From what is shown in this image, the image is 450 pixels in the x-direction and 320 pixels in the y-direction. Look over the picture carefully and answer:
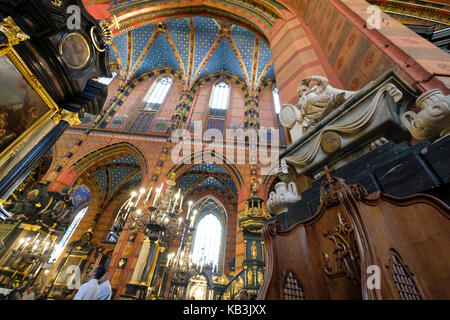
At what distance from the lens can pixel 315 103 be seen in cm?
223

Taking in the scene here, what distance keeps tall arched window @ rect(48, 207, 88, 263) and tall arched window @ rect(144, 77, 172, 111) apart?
746 centimetres

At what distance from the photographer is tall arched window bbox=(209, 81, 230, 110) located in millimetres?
12133

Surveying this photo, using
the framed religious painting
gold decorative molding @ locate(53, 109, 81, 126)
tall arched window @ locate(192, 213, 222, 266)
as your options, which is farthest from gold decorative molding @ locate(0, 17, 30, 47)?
tall arched window @ locate(192, 213, 222, 266)

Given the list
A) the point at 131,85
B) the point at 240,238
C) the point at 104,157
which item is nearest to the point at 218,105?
the point at 131,85

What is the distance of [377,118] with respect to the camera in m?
1.58

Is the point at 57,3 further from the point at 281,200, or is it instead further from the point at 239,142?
the point at 239,142

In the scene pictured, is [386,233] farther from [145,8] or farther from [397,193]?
[145,8]

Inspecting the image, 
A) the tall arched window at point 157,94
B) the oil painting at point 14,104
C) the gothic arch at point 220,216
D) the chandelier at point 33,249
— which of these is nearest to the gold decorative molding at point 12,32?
the oil painting at point 14,104

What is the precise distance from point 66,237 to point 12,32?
36.1 feet

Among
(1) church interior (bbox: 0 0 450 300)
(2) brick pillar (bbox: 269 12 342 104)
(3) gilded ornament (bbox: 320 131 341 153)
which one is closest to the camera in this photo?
(1) church interior (bbox: 0 0 450 300)

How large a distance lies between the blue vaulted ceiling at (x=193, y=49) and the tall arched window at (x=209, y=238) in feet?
31.9

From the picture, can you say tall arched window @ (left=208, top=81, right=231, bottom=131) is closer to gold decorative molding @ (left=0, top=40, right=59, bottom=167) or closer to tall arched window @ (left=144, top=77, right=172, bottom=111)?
tall arched window @ (left=144, top=77, right=172, bottom=111)

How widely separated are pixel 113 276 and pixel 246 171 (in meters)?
6.23
